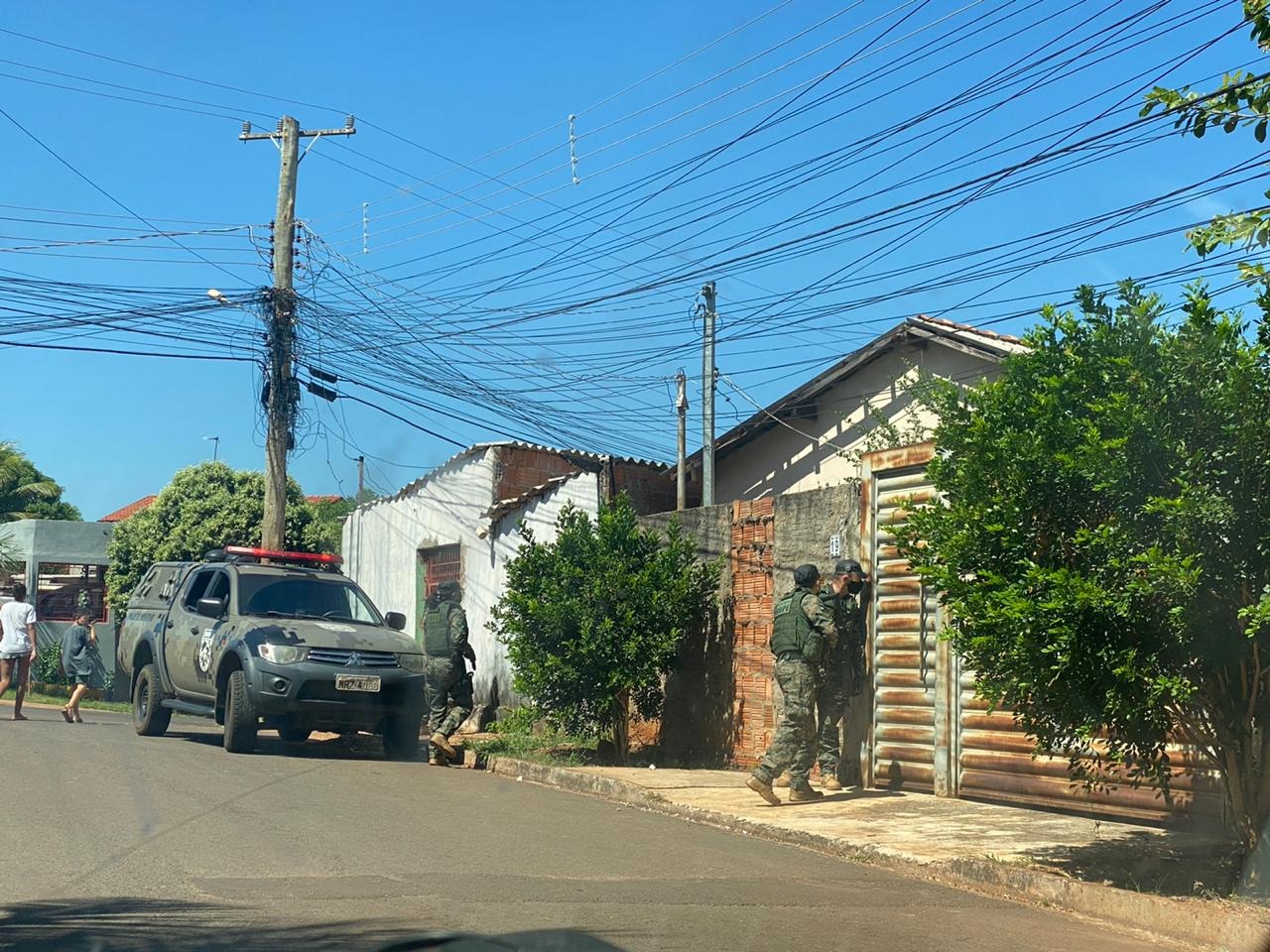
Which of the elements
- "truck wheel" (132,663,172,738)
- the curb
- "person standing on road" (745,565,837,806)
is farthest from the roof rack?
the curb

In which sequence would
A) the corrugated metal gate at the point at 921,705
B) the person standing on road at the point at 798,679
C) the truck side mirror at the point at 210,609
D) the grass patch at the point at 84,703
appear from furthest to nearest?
the grass patch at the point at 84,703, the truck side mirror at the point at 210,609, the person standing on road at the point at 798,679, the corrugated metal gate at the point at 921,705

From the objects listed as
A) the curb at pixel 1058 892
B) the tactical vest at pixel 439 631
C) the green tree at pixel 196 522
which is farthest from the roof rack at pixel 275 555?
the green tree at pixel 196 522

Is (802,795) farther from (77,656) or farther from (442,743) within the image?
(77,656)

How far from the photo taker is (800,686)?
410 inches

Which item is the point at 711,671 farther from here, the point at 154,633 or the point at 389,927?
the point at 389,927

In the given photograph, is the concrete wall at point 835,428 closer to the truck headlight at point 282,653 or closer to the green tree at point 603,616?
the green tree at point 603,616

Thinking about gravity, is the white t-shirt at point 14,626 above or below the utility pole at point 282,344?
below

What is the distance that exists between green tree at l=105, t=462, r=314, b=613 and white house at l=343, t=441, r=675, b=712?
16.3ft

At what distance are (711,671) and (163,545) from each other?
663 inches

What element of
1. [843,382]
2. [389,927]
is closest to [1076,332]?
[389,927]

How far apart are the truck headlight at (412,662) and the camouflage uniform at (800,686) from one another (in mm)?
4417

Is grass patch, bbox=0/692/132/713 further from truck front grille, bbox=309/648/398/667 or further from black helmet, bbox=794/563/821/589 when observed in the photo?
black helmet, bbox=794/563/821/589

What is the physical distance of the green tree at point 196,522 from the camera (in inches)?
1051

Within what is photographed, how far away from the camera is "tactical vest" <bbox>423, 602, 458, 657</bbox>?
45.2ft
